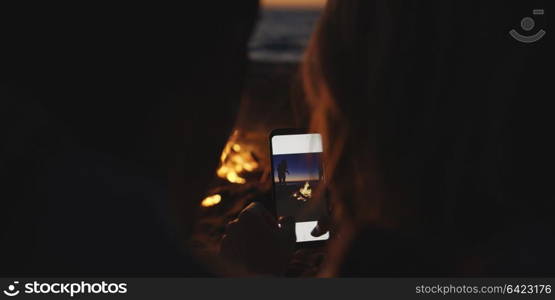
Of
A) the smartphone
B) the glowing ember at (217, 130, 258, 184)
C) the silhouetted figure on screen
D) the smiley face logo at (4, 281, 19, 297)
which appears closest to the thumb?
the smartphone

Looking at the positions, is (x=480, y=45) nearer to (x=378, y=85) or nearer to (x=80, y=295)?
(x=378, y=85)

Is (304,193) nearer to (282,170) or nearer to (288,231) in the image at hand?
(282,170)

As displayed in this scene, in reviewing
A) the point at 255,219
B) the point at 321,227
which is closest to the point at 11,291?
the point at 255,219

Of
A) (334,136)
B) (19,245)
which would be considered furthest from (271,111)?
(19,245)

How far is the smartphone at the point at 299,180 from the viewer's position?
1.34 meters

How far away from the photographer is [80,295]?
0.68 m

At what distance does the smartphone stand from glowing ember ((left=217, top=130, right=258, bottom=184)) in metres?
0.28

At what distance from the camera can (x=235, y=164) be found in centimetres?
198

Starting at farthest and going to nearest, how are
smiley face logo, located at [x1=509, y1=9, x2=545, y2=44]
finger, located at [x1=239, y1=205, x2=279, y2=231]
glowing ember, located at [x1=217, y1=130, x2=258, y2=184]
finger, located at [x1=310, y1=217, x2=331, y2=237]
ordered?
glowing ember, located at [x1=217, y1=130, x2=258, y2=184]
finger, located at [x1=310, y1=217, x2=331, y2=237]
finger, located at [x1=239, y1=205, x2=279, y2=231]
smiley face logo, located at [x1=509, y1=9, x2=545, y2=44]

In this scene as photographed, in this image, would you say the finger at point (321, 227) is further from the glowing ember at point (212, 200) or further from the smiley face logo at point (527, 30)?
the smiley face logo at point (527, 30)

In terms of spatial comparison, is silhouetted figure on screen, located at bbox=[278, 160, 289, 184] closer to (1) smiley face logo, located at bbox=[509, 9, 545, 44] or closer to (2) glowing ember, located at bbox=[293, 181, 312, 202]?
(2) glowing ember, located at bbox=[293, 181, 312, 202]

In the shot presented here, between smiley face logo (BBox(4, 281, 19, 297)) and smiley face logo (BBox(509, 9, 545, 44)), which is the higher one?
smiley face logo (BBox(509, 9, 545, 44))

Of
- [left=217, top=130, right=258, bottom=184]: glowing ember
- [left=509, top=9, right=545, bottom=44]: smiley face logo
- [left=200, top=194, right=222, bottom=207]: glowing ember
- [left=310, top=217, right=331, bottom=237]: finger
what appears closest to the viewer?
[left=509, top=9, right=545, bottom=44]: smiley face logo

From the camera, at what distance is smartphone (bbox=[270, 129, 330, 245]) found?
52.9 inches
